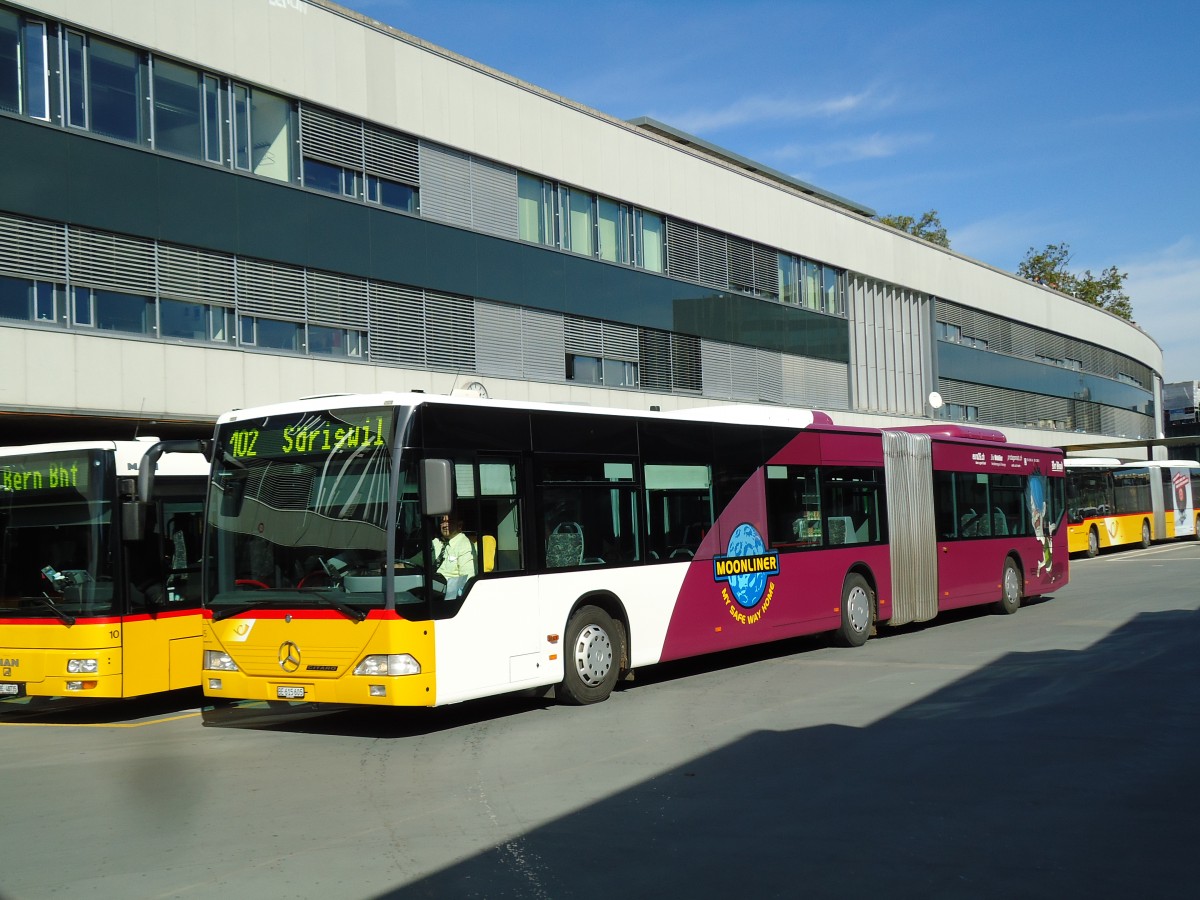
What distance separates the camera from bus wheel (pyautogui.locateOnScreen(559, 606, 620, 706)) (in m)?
11.9

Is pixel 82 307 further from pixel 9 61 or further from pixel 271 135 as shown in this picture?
pixel 271 135

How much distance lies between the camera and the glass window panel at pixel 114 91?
19.3 m

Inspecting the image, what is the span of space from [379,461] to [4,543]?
4664 millimetres

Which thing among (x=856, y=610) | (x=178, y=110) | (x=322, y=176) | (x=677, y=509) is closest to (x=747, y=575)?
(x=677, y=509)

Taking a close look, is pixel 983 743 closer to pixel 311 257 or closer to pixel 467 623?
pixel 467 623

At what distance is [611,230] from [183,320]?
1202cm

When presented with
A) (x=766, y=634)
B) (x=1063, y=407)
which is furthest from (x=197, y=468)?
(x=1063, y=407)

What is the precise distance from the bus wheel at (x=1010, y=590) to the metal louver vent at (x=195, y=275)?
14.0 m

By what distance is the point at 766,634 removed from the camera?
14.9m

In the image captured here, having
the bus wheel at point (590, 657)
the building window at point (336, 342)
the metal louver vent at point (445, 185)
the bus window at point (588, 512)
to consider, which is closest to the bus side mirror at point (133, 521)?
the bus window at point (588, 512)

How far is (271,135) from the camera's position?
867 inches

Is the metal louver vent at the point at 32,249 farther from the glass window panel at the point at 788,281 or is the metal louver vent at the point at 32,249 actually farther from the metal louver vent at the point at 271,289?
the glass window panel at the point at 788,281

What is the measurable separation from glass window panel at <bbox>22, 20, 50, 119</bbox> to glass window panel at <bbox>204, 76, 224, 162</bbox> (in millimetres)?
2839

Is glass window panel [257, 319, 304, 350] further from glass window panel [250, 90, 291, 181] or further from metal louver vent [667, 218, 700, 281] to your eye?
metal louver vent [667, 218, 700, 281]
